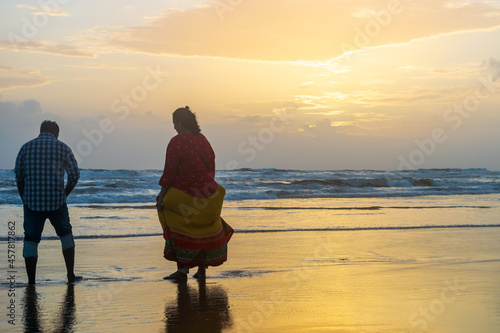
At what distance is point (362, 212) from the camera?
599 inches

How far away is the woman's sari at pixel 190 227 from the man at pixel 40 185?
1001 millimetres

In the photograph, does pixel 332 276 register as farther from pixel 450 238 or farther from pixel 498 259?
pixel 450 238

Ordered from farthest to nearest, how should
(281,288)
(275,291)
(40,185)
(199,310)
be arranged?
(40,185) < (281,288) < (275,291) < (199,310)

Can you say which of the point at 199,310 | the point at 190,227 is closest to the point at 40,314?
the point at 199,310

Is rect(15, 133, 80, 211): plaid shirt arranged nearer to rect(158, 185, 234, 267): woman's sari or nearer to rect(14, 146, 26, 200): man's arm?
rect(14, 146, 26, 200): man's arm

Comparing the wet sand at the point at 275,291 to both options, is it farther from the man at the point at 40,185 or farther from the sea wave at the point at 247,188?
the sea wave at the point at 247,188

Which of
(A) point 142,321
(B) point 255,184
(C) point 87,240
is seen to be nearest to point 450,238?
(C) point 87,240

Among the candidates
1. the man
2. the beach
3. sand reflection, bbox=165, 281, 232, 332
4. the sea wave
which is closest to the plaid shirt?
the man

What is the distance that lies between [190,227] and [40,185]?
148cm

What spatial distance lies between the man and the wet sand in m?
0.48

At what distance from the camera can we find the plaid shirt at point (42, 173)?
5.48 metres

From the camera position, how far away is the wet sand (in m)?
4.08

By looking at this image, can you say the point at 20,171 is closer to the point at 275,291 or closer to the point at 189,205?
the point at 189,205

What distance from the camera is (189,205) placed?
5.52m
